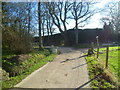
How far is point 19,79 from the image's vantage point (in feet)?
13.5

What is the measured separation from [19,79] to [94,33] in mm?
22468

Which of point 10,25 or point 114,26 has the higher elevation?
point 114,26

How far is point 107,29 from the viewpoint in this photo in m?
25.6

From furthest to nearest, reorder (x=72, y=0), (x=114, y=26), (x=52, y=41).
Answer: (x=114, y=26)
(x=52, y=41)
(x=72, y=0)

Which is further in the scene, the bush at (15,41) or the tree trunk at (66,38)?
the tree trunk at (66,38)

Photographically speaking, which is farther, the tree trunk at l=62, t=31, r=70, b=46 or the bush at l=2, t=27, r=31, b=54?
the tree trunk at l=62, t=31, r=70, b=46

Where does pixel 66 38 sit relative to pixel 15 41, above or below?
above

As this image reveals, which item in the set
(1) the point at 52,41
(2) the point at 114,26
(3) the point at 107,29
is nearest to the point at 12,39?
(1) the point at 52,41

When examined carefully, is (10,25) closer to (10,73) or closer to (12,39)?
(12,39)

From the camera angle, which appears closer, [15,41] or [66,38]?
[15,41]

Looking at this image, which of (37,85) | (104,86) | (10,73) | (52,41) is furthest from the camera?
(52,41)

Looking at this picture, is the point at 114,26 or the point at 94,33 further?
the point at 114,26

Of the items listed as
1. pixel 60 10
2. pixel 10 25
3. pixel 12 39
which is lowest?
pixel 12 39

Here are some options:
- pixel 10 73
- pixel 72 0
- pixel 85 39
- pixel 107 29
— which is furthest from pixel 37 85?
pixel 107 29
